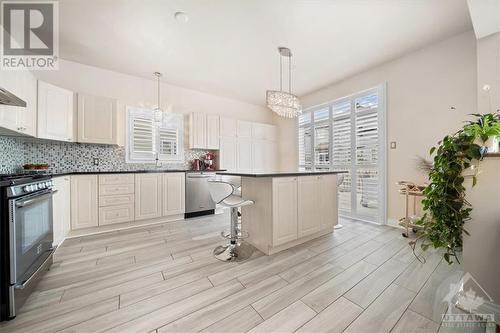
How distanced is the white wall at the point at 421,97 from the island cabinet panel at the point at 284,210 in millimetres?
2044

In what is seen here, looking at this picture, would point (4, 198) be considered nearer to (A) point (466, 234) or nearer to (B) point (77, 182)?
(B) point (77, 182)

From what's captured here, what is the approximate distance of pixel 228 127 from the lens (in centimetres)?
465

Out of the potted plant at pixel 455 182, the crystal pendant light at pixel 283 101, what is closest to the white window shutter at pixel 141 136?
the crystal pendant light at pixel 283 101

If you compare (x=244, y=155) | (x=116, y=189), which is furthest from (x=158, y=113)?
(x=244, y=155)

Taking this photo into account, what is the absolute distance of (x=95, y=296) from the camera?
1.51 metres

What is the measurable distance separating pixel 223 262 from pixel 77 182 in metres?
2.50

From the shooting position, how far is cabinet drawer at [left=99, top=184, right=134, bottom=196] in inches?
117

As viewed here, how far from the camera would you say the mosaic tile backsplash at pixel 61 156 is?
8.24 ft

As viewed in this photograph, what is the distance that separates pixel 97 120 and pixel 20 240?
2.33 m

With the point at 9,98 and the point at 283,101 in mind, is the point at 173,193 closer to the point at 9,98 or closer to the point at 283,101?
the point at 9,98

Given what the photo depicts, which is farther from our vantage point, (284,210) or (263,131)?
(263,131)

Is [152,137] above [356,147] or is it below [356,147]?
above

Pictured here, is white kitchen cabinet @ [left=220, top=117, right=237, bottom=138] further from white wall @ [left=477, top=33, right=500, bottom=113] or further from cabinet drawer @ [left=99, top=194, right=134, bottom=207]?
white wall @ [left=477, top=33, right=500, bottom=113]

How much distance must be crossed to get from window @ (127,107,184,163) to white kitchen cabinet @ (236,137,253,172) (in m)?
1.37
